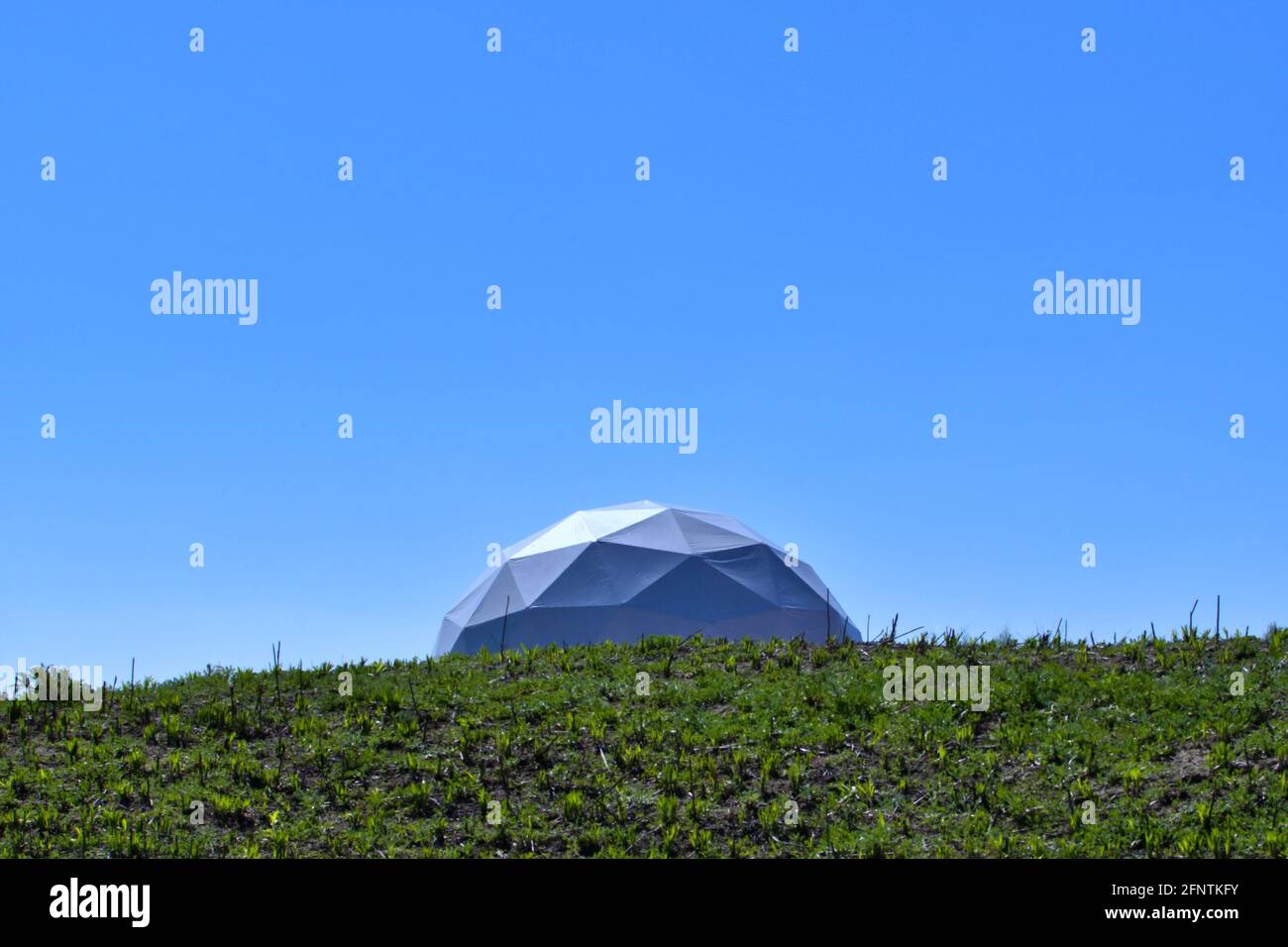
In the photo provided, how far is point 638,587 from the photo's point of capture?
37625 mm

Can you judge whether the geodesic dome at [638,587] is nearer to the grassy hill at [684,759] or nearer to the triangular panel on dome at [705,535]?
the triangular panel on dome at [705,535]

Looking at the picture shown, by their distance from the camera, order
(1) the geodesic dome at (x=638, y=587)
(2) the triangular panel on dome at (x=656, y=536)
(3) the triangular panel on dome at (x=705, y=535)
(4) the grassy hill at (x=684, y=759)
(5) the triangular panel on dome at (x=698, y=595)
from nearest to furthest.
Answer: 1. (4) the grassy hill at (x=684, y=759)
2. (1) the geodesic dome at (x=638, y=587)
3. (5) the triangular panel on dome at (x=698, y=595)
4. (2) the triangular panel on dome at (x=656, y=536)
5. (3) the triangular panel on dome at (x=705, y=535)

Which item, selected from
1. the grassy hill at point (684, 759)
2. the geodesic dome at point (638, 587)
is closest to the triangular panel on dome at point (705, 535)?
the geodesic dome at point (638, 587)

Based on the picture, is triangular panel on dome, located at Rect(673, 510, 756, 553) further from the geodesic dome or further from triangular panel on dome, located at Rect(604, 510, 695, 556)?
triangular panel on dome, located at Rect(604, 510, 695, 556)

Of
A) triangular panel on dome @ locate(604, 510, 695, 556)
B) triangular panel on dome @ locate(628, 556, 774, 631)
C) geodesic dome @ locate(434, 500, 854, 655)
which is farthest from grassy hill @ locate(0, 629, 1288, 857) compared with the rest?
triangular panel on dome @ locate(604, 510, 695, 556)

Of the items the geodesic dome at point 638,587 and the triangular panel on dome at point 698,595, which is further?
the triangular panel on dome at point 698,595

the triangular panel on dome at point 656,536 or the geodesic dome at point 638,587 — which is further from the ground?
the triangular panel on dome at point 656,536

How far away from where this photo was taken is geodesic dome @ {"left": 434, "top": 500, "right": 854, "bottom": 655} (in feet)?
121

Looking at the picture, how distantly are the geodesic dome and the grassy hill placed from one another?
19.3 meters

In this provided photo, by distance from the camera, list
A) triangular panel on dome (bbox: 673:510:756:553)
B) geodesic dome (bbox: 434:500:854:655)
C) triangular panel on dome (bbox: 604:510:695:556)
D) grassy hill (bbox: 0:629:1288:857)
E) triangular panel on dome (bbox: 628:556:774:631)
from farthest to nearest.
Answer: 1. triangular panel on dome (bbox: 673:510:756:553)
2. triangular panel on dome (bbox: 604:510:695:556)
3. triangular panel on dome (bbox: 628:556:774:631)
4. geodesic dome (bbox: 434:500:854:655)
5. grassy hill (bbox: 0:629:1288:857)

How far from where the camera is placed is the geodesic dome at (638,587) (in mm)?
37031

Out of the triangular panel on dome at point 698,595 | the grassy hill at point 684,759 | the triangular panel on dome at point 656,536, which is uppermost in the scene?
the triangular panel on dome at point 656,536

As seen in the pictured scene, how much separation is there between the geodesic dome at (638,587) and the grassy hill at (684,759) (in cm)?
1929

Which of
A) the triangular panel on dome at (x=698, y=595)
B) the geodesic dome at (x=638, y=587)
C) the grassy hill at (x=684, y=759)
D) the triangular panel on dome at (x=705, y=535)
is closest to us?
the grassy hill at (x=684, y=759)
